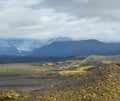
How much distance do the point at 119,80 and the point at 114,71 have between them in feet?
5.70

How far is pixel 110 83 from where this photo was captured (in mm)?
30938

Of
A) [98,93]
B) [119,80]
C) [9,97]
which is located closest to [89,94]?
[98,93]

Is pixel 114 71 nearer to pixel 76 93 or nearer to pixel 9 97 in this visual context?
pixel 76 93

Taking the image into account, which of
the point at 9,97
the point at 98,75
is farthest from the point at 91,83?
the point at 9,97

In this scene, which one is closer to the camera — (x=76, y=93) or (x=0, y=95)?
(x=76, y=93)

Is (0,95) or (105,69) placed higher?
(105,69)

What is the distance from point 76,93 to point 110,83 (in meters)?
2.73

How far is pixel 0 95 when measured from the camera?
47.8 m

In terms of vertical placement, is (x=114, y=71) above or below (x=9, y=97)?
above

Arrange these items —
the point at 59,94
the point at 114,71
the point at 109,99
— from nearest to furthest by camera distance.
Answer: the point at 109,99 < the point at 59,94 < the point at 114,71

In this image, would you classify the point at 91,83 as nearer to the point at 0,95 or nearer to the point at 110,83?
the point at 110,83

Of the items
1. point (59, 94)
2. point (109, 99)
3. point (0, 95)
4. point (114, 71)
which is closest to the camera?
point (109, 99)

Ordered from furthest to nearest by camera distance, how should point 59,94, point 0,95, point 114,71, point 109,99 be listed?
point 0,95, point 114,71, point 59,94, point 109,99

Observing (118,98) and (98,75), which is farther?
(98,75)
